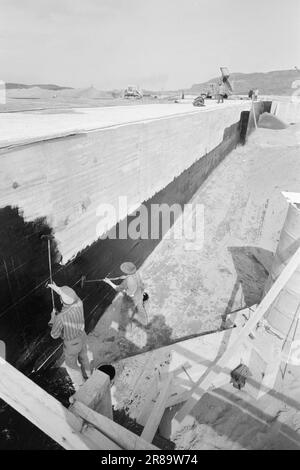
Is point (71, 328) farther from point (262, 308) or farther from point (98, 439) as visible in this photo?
point (262, 308)

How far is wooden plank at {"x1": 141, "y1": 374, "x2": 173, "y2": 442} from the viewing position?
9.32 feet

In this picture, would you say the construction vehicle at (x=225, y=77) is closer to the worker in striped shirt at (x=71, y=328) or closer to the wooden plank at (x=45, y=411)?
the worker in striped shirt at (x=71, y=328)

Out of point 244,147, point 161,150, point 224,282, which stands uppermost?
point 161,150

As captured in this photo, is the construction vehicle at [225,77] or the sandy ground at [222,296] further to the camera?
the construction vehicle at [225,77]

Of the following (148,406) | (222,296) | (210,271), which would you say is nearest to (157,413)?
(148,406)

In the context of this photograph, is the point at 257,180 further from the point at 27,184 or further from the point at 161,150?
the point at 27,184

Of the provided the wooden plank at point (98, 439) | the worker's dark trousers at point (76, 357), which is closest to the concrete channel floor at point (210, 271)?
the worker's dark trousers at point (76, 357)

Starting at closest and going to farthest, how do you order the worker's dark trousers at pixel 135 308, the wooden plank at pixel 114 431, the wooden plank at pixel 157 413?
the wooden plank at pixel 114 431
the wooden plank at pixel 157 413
the worker's dark trousers at pixel 135 308

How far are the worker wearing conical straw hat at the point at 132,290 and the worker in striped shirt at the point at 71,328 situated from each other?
1.28 metres

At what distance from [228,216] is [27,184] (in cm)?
896

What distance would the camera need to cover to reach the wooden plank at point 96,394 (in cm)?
194

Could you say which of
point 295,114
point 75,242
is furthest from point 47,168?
point 295,114

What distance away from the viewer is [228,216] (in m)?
11.0

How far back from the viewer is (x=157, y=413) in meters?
3.05
